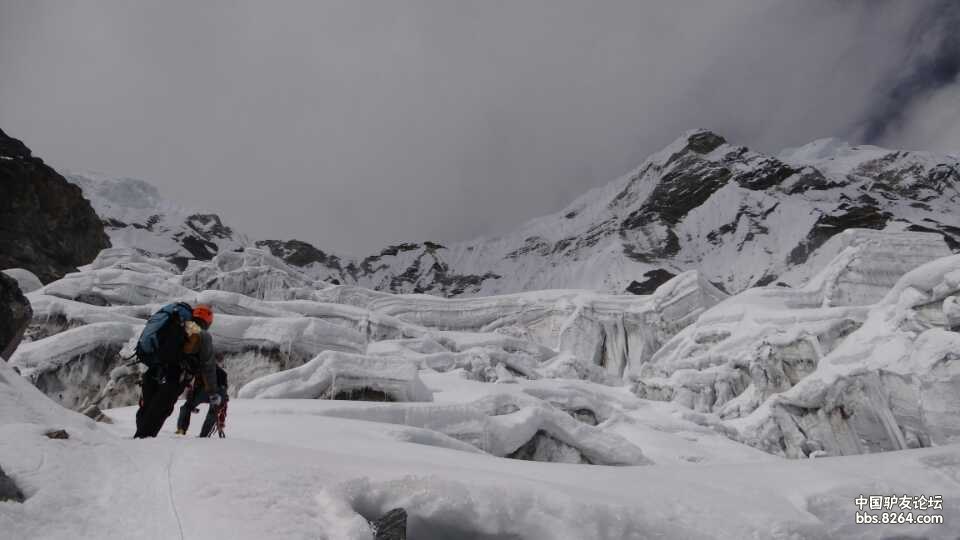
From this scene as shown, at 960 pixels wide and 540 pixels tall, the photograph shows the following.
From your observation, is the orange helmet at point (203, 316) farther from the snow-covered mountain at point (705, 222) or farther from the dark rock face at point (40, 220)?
the snow-covered mountain at point (705, 222)

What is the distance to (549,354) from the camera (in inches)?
1299

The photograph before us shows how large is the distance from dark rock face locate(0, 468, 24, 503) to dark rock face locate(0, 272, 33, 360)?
4940 millimetres

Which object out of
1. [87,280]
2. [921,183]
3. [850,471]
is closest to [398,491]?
[850,471]

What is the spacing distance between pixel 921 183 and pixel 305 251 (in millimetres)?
113837

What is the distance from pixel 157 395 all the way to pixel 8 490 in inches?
111

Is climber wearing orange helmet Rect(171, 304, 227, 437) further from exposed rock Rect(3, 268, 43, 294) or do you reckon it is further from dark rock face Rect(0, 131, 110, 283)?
dark rock face Rect(0, 131, 110, 283)

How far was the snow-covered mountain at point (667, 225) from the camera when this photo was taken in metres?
79.7

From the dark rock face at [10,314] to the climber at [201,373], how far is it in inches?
97.2

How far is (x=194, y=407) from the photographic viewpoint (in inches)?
222

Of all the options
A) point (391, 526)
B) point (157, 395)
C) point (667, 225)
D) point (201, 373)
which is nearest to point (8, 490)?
point (391, 526)

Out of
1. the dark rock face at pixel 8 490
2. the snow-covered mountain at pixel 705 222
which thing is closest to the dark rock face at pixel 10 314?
the dark rock face at pixel 8 490

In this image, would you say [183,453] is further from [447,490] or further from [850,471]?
[850,471]

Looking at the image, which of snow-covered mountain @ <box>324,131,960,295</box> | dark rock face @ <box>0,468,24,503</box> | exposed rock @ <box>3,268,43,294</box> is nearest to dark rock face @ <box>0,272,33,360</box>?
dark rock face @ <box>0,468,24,503</box>

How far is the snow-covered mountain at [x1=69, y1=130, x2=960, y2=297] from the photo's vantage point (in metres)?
79.7
